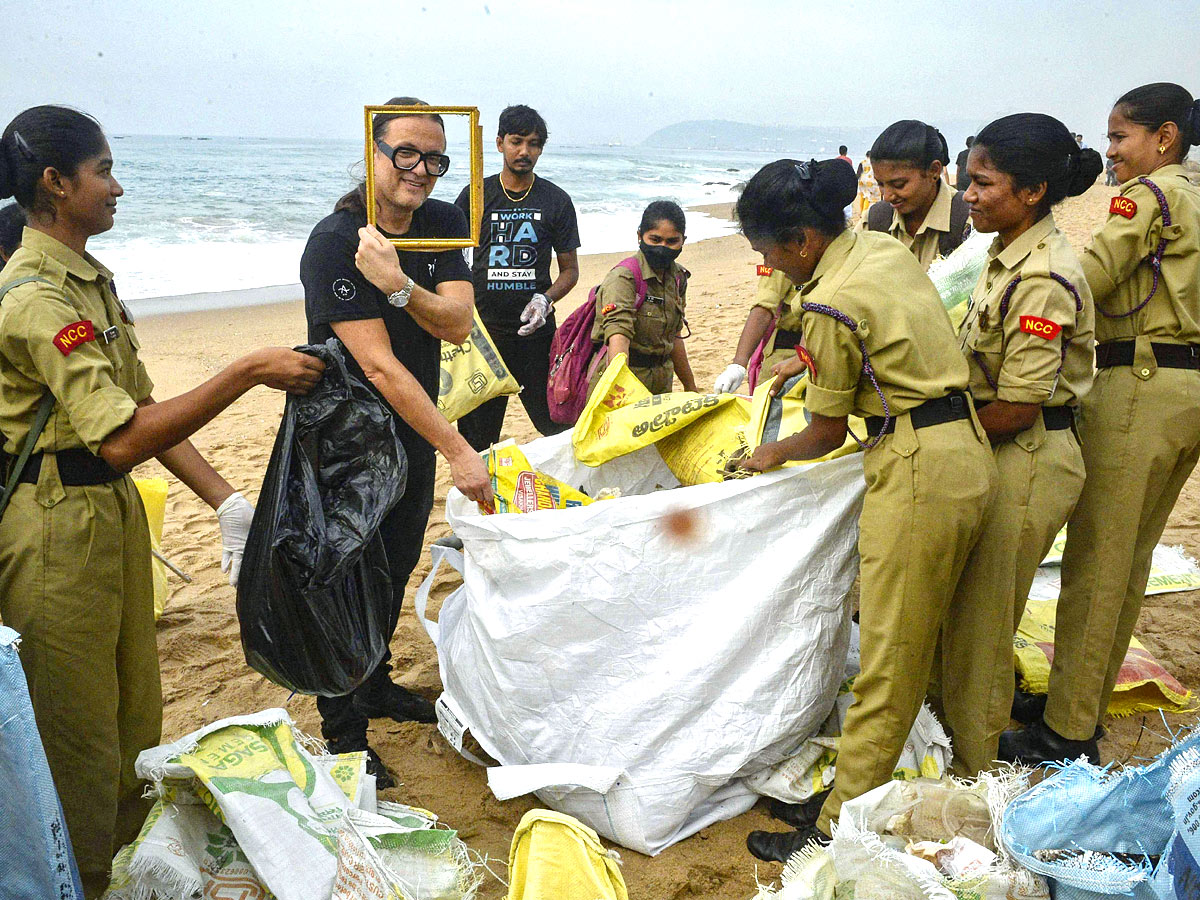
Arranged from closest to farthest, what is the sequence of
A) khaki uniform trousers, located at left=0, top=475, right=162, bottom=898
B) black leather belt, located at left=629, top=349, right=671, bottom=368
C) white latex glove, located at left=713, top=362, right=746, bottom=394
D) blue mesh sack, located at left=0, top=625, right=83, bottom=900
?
blue mesh sack, located at left=0, top=625, right=83, bottom=900 → khaki uniform trousers, located at left=0, top=475, right=162, bottom=898 → white latex glove, located at left=713, top=362, right=746, bottom=394 → black leather belt, located at left=629, top=349, right=671, bottom=368

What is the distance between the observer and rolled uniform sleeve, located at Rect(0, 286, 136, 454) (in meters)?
1.88

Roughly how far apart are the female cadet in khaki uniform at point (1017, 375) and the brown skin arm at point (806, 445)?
1.41ft

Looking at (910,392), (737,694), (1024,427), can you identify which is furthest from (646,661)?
(1024,427)

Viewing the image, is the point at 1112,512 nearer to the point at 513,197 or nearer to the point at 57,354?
the point at 57,354

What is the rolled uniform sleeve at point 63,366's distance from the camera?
188 cm

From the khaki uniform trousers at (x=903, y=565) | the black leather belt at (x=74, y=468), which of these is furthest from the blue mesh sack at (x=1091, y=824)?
the black leather belt at (x=74, y=468)

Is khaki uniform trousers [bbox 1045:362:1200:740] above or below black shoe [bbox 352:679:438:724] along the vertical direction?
above

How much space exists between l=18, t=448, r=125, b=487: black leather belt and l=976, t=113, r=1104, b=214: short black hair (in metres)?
2.33

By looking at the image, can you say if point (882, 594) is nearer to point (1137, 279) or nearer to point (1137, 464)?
point (1137, 464)

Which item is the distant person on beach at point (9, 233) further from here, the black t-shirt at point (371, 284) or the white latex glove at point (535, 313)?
the white latex glove at point (535, 313)

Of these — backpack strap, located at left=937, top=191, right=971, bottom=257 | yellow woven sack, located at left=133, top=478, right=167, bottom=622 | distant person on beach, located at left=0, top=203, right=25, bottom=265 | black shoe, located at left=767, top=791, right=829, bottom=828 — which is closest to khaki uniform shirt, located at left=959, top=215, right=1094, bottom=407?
backpack strap, located at left=937, top=191, right=971, bottom=257

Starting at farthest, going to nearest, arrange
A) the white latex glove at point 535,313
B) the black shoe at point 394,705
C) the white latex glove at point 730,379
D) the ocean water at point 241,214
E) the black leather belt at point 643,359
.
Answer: the ocean water at point 241,214 → the white latex glove at point 535,313 → the black leather belt at point 643,359 → the white latex glove at point 730,379 → the black shoe at point 394,705

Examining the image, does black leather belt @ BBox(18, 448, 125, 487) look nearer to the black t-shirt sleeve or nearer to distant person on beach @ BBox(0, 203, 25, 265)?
the black t-shirt sleeve

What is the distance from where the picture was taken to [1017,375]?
A: 92.4 inches
